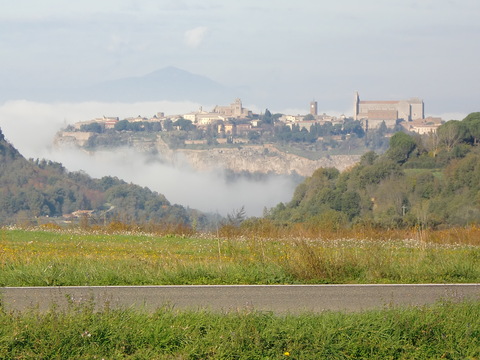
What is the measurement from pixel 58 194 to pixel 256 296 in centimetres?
8844

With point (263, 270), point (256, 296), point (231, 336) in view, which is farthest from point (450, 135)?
point (231, 336)

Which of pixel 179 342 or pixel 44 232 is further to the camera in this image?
pixel 44 232

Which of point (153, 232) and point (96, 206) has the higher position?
point (153, 232)

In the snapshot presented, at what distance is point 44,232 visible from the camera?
23.5 meters

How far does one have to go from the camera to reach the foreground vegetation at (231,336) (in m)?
6.59

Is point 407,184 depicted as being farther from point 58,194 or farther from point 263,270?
point 263,270

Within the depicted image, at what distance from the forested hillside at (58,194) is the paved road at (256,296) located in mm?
73050

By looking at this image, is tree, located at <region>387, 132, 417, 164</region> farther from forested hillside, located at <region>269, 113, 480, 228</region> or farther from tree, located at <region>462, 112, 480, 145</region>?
tree, located at <region>462, 112, 480, 145</region>

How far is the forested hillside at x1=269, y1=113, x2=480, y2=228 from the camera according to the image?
53.6 meters

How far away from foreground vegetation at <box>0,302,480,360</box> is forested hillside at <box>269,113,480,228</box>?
3896cm

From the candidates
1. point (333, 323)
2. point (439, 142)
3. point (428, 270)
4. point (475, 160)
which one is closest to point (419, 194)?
point (475, 160)

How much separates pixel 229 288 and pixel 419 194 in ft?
175

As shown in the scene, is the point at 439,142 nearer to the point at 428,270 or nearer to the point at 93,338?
the point at 428,270

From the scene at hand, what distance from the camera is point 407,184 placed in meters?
63.6
